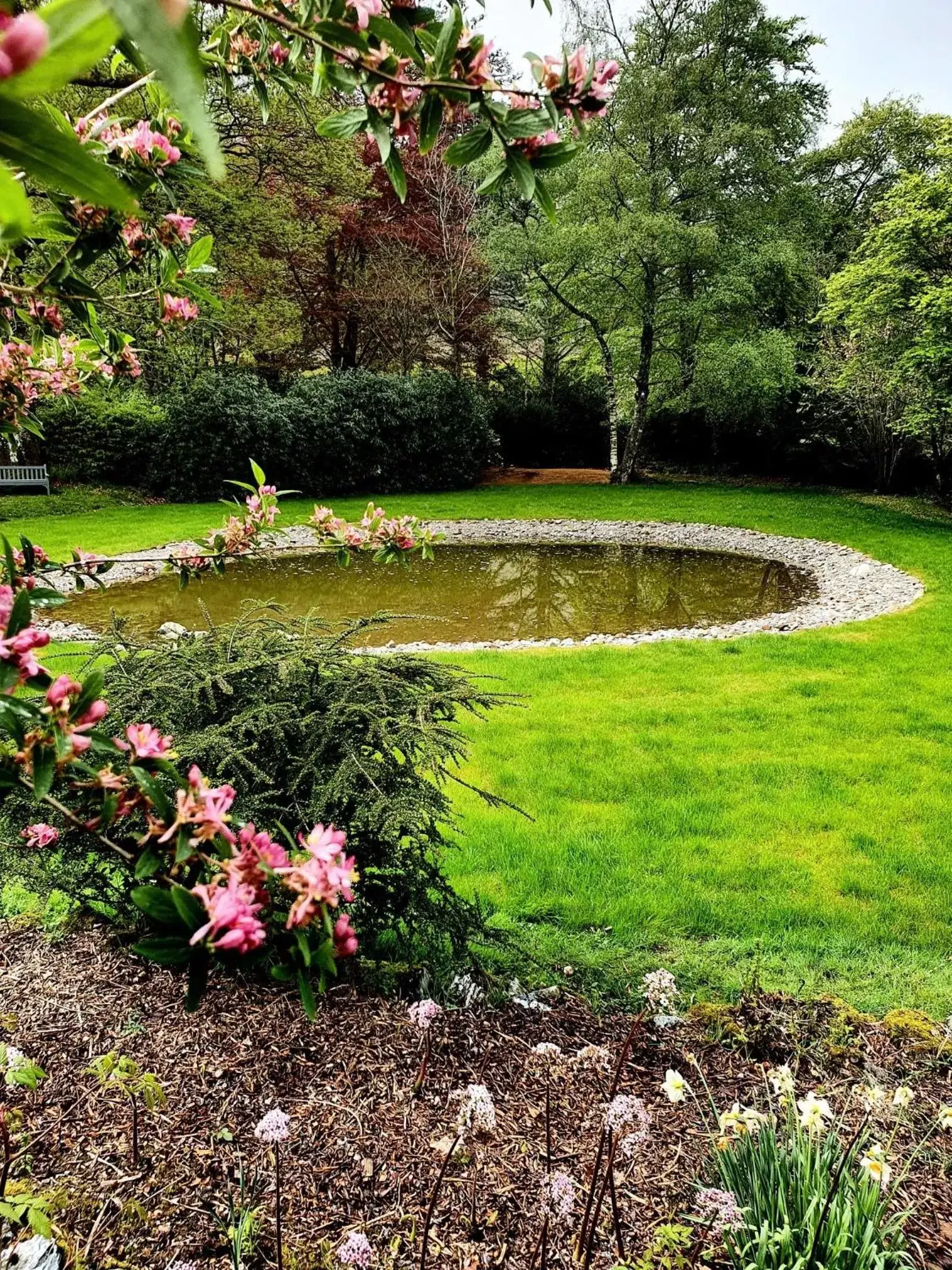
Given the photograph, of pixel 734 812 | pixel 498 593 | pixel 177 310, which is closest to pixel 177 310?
pixel 177 310

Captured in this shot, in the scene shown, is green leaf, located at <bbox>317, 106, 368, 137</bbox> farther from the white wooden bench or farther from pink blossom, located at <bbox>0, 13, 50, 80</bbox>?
the white wooden bench

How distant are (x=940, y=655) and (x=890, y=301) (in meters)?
8.19

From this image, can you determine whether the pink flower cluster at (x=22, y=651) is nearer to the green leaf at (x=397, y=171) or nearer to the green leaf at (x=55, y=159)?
the green leaf at (x=55, y=159)

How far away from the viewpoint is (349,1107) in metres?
1.86

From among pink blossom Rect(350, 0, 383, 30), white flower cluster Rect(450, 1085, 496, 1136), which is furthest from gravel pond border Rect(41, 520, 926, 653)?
pink blossom Rect(350, 0, 383, 30)

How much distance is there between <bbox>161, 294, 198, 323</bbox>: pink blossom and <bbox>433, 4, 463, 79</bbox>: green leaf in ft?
3.32

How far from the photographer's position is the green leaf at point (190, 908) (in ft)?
2.32

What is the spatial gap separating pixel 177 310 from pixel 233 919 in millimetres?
1513

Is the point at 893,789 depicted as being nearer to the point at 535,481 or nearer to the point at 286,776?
the point at 286,776

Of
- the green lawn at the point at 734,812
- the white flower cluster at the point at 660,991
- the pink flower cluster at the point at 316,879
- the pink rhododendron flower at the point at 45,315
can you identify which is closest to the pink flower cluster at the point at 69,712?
the pink flower cluster at the point at 316,879

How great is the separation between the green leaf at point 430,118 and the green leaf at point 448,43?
3 centimetres

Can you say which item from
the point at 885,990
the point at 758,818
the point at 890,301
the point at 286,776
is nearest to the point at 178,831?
the point at 286,776

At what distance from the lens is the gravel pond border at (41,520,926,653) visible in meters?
7.48

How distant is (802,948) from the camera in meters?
2.92
